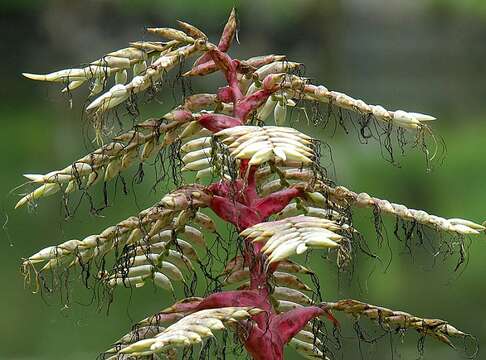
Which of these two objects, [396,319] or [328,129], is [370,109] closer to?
[396,319]

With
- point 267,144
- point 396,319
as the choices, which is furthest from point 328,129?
point 267,144

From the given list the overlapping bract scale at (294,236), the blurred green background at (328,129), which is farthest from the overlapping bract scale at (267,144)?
the blurred green background at (328,129)

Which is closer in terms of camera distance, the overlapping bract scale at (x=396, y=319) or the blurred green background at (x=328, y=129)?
the overlapping bract scale at (x=396, y=319)

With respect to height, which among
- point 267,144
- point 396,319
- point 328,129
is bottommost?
point 328,129

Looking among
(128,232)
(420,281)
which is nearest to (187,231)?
(128,232)

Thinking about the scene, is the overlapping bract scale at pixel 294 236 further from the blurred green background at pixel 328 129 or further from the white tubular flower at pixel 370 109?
the blurred green background at pixel 328 129

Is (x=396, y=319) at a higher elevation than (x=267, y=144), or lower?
lower

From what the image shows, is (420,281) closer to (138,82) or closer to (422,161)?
(422,161)

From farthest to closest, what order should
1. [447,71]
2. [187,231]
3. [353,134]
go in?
[447,71]
[353,134]
[187,231]
